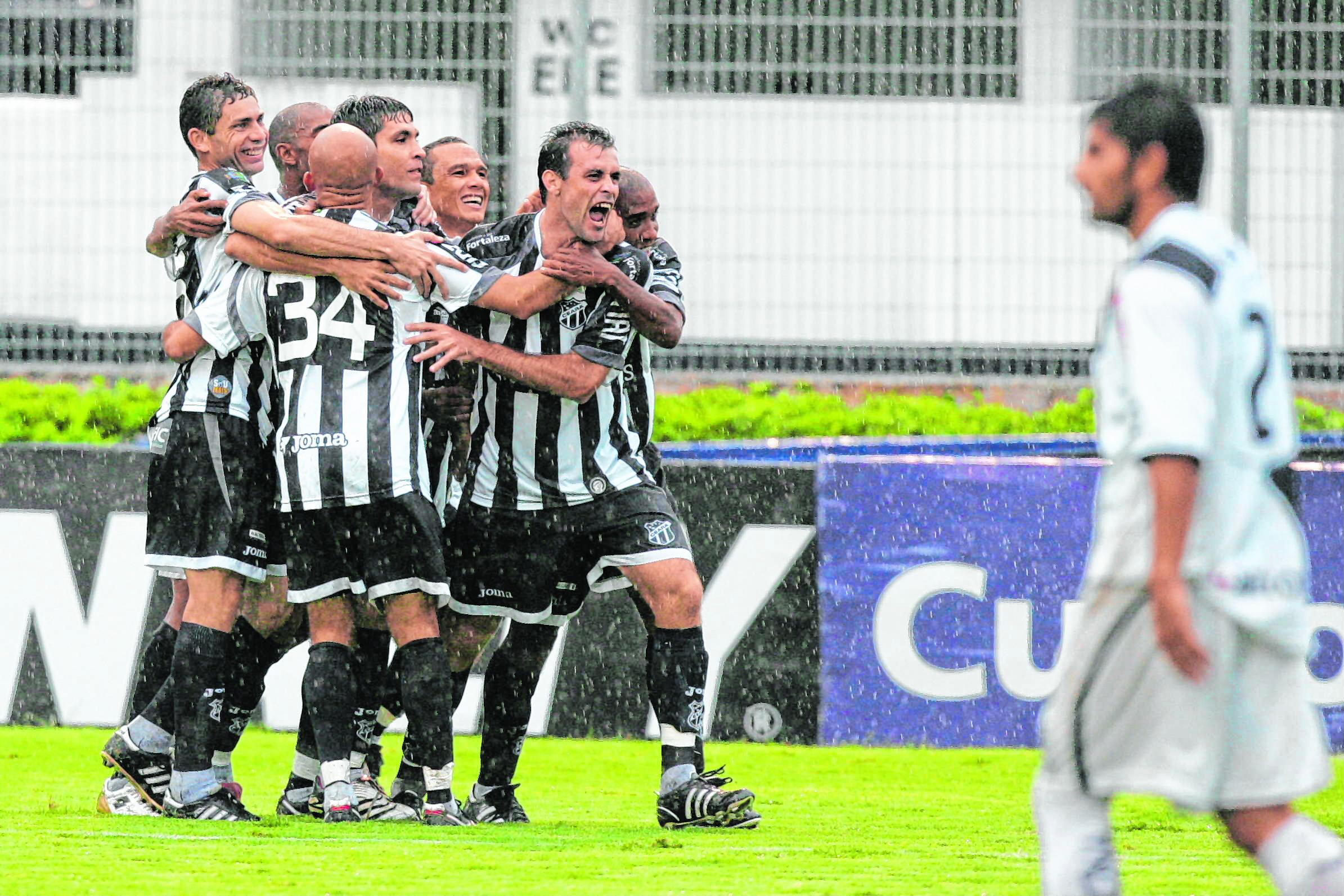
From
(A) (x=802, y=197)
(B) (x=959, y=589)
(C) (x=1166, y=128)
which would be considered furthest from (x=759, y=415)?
(C) (x=1166, y=128)

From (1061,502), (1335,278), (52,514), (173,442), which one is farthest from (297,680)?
(1335,278)

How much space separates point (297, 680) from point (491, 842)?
3.18 m

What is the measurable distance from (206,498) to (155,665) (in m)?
0.74

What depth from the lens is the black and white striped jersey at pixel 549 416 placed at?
575 centimetres

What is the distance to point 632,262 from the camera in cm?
589

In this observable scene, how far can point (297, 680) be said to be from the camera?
8172mm

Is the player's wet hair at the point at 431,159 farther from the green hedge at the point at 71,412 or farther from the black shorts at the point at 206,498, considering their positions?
the green hedge at the point at 71,412

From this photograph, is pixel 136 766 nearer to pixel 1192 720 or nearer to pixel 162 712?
pixel 162 712

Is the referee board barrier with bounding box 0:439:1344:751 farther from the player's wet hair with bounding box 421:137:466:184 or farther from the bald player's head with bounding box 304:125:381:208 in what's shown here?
the bald player's head with bounding box 304:125:381:208

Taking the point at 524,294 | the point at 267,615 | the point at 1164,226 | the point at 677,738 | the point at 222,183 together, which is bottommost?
the point at 677,738

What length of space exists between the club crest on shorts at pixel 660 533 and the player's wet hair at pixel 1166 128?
8.64 ft

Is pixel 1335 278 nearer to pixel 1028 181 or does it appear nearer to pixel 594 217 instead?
pixel 1028 181

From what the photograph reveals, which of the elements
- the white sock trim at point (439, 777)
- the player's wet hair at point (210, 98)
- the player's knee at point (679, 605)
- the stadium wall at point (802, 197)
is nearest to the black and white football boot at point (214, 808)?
the white sock trim at point (439, 777)

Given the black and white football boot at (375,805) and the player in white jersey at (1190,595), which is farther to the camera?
the black and white football boot at (375,805)
